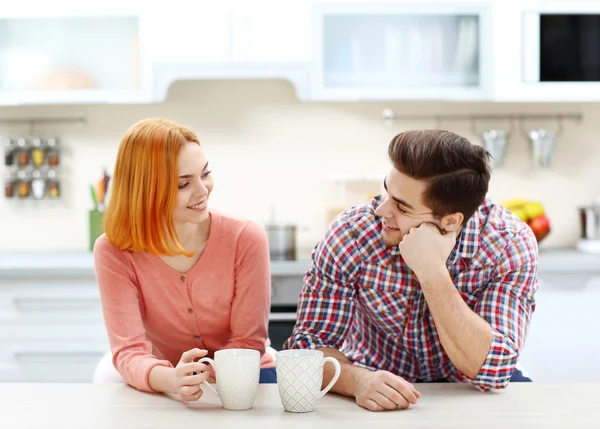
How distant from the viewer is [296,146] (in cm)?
361

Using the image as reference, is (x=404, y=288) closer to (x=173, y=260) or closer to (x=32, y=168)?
(x=173, y=260)

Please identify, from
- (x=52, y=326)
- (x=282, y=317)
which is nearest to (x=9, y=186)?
(x=52, y=326)

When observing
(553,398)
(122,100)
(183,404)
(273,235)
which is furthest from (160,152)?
(122,100)

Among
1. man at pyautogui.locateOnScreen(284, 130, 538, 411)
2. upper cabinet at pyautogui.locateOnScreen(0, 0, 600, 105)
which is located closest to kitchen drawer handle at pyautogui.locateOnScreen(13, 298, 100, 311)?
upper cabinet at pyautogui.locateOnScreen(0, 0, 600, 105)

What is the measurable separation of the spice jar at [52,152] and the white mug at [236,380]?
252cm

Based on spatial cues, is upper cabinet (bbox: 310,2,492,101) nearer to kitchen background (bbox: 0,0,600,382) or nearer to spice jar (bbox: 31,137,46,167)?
kitchen background (bbox: 0,0,600,382)

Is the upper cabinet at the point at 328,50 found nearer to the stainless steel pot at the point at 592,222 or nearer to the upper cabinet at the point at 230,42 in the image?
the upper cabinet at the point at 230,42

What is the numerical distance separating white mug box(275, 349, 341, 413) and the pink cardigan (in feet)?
1.82

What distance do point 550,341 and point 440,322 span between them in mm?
1710

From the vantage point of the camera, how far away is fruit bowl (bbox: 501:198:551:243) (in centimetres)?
330

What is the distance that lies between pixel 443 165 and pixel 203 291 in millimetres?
630

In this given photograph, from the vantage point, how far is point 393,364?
71.9 inches

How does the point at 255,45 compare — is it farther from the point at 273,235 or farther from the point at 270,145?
the point at 273,235

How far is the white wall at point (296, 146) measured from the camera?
359 cm
